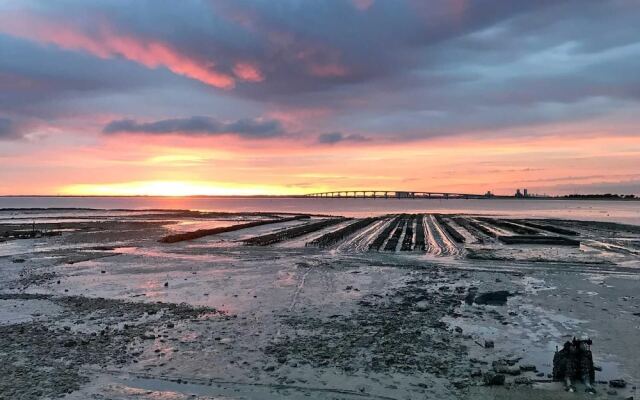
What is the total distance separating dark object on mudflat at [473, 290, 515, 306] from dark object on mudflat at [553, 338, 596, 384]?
605 cm

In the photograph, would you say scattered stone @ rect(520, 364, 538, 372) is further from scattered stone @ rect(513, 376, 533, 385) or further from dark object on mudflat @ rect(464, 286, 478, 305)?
dark object on mudflat @ rect(464, 286, 478, 305)

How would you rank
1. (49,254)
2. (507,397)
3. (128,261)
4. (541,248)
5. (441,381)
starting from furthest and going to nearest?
(541,248)
(49,254)
(128,261)
(441,381)
(507,397)

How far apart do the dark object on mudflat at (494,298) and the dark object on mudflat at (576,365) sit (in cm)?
605

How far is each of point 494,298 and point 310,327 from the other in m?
6.59

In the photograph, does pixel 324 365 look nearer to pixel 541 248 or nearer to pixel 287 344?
pixel 287 344

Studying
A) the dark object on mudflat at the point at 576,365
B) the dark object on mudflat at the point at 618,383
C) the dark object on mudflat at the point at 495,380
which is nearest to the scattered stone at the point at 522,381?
the dark object on mudflat at the point at 495,380

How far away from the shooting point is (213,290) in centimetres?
1734

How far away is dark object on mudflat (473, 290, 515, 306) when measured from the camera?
1512 cm

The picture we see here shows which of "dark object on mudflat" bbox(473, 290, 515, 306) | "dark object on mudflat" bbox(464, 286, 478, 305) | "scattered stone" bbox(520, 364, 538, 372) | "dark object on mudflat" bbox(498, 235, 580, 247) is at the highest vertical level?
"dark object on mudflat" bbox(498, 235, 580, 247)

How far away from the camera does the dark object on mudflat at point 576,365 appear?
343 inches

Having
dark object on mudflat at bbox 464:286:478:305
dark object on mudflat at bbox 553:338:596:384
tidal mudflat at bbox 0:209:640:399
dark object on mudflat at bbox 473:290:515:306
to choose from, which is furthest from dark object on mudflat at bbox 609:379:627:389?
dark object on mudflat at bbox 464:286:478:305

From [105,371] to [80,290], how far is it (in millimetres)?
9092

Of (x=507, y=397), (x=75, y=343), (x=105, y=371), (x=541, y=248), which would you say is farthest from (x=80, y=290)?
(x=541, y=248)

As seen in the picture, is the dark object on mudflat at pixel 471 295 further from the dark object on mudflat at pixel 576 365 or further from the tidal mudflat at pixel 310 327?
the dark object on mudflat at pixel 576 365
